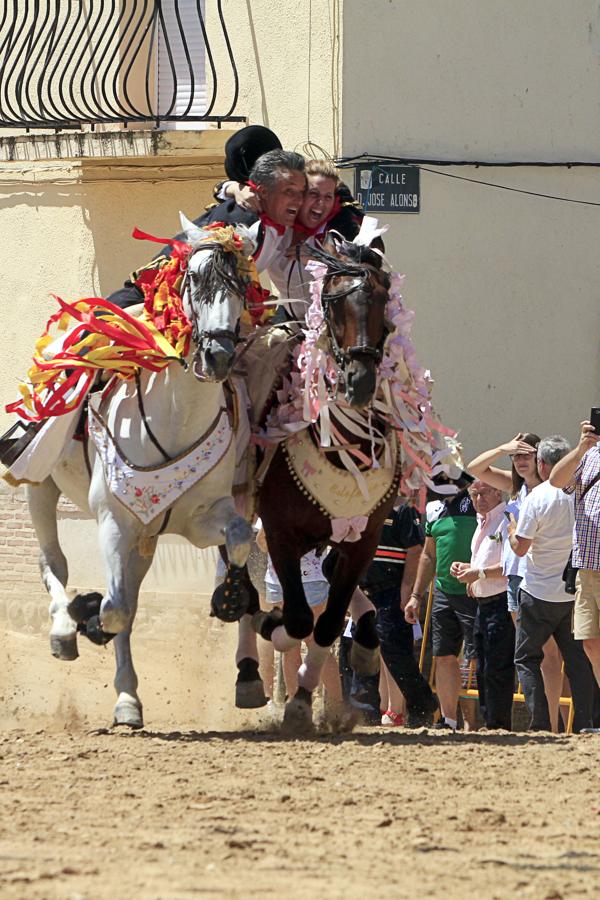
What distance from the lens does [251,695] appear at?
26.6 feet

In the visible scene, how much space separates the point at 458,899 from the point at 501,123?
8466 mm

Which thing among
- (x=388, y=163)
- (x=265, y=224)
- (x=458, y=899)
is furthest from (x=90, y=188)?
(x=458, y=899)

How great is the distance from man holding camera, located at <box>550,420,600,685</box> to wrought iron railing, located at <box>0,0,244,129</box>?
181 inches

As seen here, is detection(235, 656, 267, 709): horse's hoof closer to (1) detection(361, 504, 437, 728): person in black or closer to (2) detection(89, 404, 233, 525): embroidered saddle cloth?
(2) detection(89, 404, 233, 525): embroidered saddle cloth

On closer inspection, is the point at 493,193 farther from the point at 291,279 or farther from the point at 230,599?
the point at 230,599

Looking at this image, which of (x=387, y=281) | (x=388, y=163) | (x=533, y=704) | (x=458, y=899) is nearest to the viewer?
(x=458, y=899)

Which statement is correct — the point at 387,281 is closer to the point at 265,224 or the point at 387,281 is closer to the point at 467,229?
the point at 265,224

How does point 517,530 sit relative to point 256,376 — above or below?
below

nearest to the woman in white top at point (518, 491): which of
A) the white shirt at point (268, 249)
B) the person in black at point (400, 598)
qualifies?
the person in black at point (400, 598)

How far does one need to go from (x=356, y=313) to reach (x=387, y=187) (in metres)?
4.73

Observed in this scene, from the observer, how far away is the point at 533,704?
9266 mm

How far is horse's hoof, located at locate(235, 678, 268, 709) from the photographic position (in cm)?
810

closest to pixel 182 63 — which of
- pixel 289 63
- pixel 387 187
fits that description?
pixel 289 63

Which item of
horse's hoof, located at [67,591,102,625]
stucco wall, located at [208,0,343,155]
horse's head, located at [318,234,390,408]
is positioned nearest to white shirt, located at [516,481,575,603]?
horse's head, located at [318,234,390,408]
